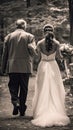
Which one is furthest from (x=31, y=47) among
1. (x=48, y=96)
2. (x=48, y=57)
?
(x=48, y=96)

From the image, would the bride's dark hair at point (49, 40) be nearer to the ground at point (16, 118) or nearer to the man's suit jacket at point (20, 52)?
the man's suit jacket at point (20, 52)

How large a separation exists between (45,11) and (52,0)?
1.31m

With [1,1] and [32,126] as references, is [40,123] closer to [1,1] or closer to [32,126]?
[32,126]

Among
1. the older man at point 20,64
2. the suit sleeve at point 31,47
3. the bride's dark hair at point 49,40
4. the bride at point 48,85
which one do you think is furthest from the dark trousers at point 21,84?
the bride's dark hair at point 49,40

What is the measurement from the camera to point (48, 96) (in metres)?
10.7

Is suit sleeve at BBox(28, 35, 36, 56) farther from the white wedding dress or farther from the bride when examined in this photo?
the white wedding dress

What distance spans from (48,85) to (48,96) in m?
0.26

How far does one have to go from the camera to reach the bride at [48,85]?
10.5 meters

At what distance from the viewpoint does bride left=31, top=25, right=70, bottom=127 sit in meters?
10.5

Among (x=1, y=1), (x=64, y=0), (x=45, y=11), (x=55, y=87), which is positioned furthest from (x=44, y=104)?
(x=1, y=1)

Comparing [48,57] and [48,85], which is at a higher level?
[48,57]

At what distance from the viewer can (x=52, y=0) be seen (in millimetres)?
24359

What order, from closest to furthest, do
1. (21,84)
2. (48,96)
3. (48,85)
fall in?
(48,96)
(48,85)
(21,84)

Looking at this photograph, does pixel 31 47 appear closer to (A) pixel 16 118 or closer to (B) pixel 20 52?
(B) pixel 20 52
